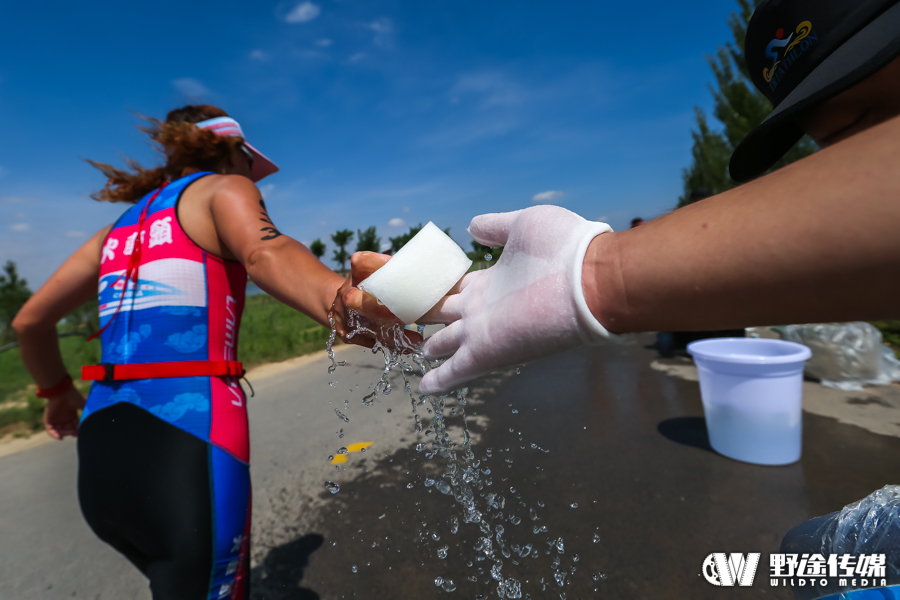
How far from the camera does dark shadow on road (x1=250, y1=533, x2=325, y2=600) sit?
228cm

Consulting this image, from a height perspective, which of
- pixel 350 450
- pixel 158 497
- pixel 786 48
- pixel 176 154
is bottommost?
pixel 350 450

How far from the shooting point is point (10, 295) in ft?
33.2

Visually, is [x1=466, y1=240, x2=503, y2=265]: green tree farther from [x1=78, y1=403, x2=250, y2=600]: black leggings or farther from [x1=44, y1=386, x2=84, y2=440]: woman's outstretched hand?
[x1=44, y1=386, x2=84, y2=440]: woman's outstretched hand

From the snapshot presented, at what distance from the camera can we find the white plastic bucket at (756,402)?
2.70m

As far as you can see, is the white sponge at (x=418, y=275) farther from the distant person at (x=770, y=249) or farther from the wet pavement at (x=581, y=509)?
the wet pavement at (x=581, y=509)

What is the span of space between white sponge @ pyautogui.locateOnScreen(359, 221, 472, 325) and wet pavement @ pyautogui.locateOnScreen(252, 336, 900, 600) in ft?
5.94

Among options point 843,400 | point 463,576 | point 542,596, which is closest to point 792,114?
point 542,596

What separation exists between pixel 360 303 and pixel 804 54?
3.93ft

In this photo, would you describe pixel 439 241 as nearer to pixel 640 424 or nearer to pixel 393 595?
pixel 393 595

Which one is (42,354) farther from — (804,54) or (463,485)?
(804,54)

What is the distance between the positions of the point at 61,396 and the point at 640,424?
407 cm

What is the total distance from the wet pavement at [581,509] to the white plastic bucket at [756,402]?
12 centimetres

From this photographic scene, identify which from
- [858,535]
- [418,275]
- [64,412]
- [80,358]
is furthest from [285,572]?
[80,358]

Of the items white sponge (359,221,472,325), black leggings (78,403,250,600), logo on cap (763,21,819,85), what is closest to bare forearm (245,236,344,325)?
white sponge (359,221,472,325)
